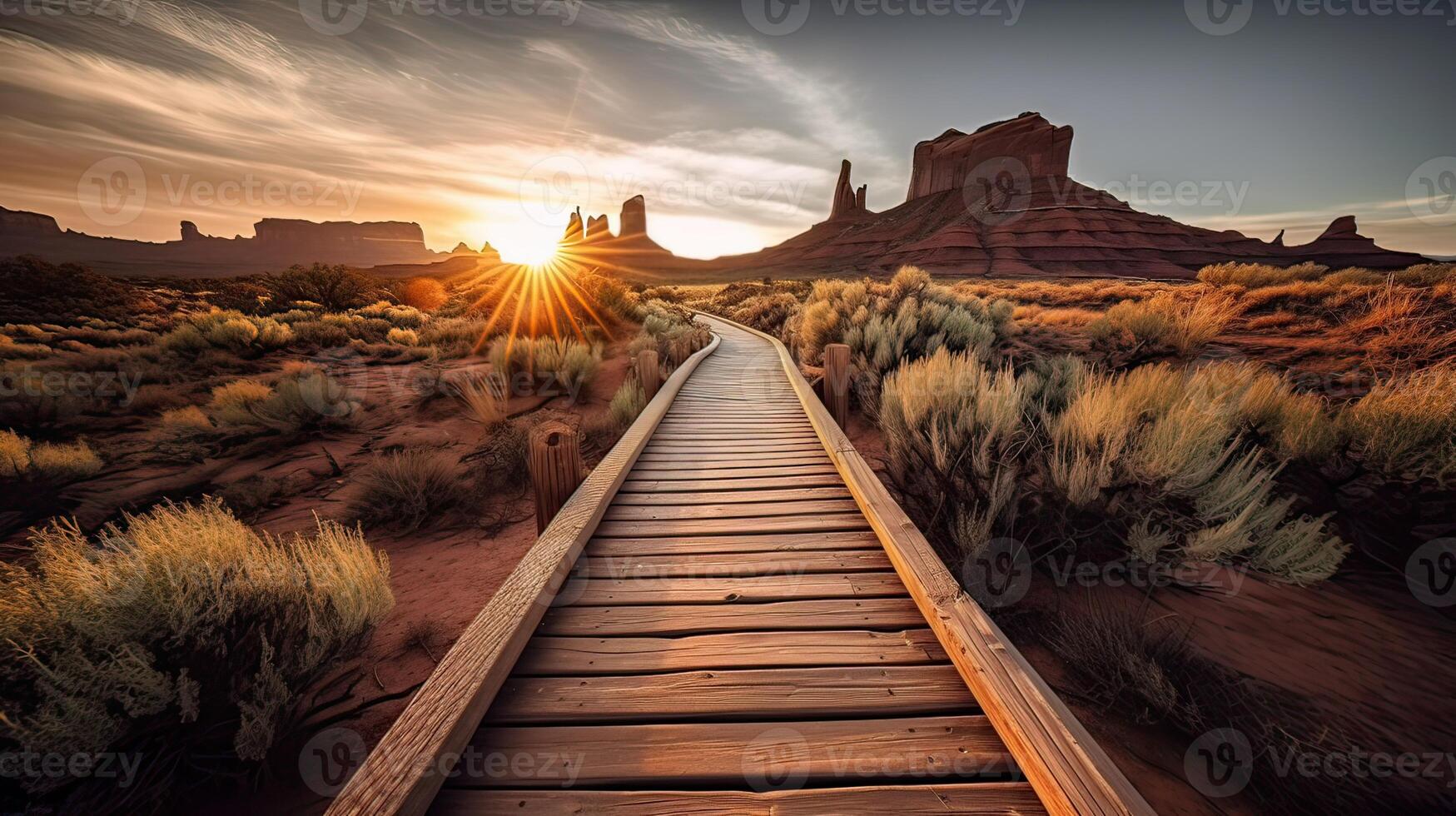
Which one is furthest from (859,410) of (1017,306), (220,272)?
(220,272)

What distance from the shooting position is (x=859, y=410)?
7.09 m

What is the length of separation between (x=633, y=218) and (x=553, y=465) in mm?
99994

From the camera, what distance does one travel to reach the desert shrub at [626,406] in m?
6.41

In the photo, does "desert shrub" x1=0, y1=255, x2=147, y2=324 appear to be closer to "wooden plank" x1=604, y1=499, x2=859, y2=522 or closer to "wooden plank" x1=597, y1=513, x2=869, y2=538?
"wooden plank" x1=604, y1=499, x2=859, y2=522

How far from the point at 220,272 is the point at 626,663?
9003 cm

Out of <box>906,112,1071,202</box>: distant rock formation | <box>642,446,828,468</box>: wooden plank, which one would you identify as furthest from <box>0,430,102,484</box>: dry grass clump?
<box>906,112,1071,202</box>: distant rock formation

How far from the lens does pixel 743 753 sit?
5.24ft

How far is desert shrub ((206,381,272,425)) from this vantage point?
A: 6188 mm

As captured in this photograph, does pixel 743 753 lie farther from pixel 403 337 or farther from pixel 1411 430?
pixel 403 337

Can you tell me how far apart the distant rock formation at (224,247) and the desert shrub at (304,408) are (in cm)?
3113

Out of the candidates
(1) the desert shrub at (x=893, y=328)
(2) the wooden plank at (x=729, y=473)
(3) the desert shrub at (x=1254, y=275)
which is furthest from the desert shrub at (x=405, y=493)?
(3) the desert shrub at (x=1254, y=275)

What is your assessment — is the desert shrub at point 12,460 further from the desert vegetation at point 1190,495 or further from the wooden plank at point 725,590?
the desert vegetation at point 1190,495

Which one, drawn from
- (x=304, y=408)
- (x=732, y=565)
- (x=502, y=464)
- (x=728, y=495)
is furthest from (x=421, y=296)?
(x=732, y=565)

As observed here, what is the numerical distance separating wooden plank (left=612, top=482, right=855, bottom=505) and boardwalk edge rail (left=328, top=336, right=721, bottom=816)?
2.13 ft
